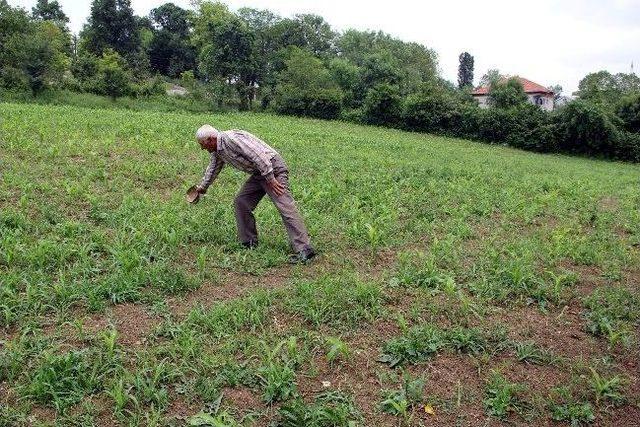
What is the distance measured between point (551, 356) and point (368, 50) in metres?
59.6

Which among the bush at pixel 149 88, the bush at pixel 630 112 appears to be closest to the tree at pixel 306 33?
the bush at pixel 149 88

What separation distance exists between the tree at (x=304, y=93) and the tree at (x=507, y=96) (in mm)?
10035

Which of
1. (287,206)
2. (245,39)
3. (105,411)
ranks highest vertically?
(245,39)

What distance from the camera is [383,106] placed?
32.4 meters

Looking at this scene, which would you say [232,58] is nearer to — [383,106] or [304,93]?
[304,93]

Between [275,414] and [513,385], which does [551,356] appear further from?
[275,414]

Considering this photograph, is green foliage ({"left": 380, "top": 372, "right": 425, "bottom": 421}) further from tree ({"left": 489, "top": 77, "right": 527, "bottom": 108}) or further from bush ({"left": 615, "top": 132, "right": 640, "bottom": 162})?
tree ({"left": 489, "top": 77, "right": 527, "bottom": 108})

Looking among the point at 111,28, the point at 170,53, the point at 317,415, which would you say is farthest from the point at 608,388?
the point at 170,53

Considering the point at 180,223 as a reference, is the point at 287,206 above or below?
above

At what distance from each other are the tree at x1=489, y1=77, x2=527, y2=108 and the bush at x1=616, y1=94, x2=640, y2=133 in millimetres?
5676

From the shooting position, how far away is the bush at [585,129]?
27578 mm

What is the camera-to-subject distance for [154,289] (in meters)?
4.96

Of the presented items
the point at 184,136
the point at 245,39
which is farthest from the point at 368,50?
the point at 184,136

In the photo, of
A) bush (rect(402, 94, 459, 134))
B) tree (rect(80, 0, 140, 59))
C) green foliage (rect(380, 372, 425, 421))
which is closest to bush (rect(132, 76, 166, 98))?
tree (rect(80, 0, 140, 59))
